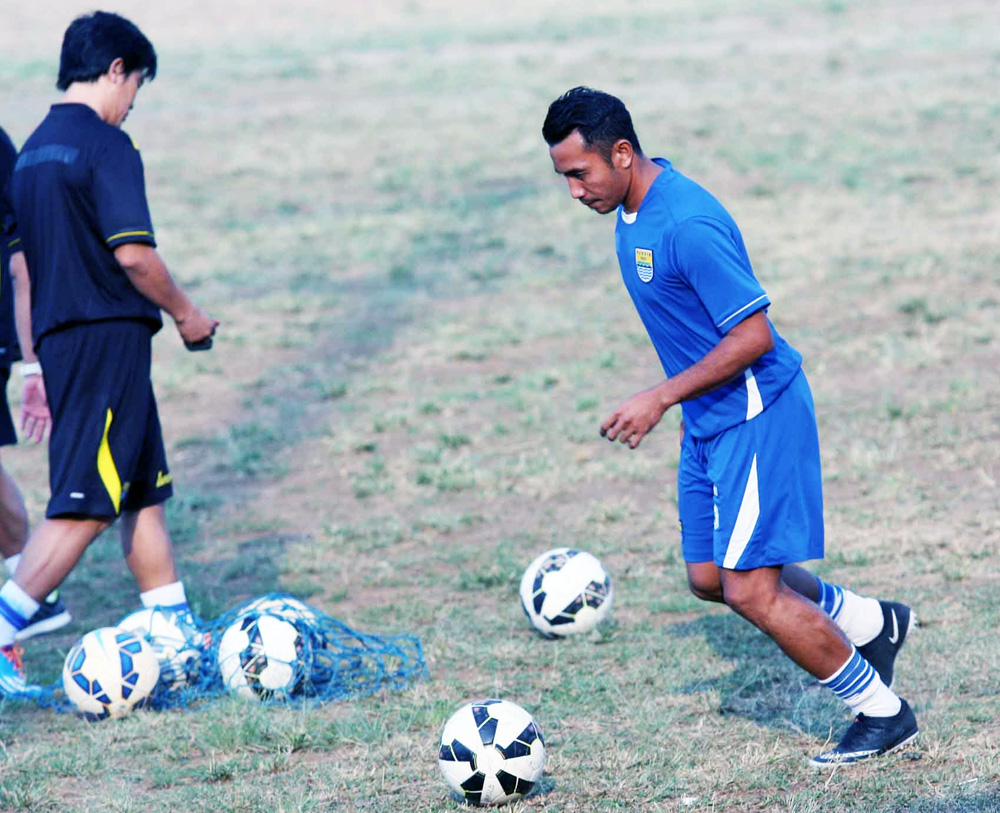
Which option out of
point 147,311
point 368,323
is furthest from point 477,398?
point 147,311

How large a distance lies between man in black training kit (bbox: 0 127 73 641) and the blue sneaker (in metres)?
0.28

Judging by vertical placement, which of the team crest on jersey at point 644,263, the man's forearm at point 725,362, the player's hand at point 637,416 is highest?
the team crest on jersey at point 644,263

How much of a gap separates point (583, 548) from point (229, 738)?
2480 mm

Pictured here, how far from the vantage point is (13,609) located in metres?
5.30

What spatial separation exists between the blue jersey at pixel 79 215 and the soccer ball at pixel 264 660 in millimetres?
1268

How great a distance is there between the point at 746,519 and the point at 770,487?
0.39ft

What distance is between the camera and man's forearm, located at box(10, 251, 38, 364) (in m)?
5.52

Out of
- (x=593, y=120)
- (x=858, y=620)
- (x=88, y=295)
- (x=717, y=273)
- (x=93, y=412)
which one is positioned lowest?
(x=858, y=620)

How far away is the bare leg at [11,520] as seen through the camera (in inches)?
241

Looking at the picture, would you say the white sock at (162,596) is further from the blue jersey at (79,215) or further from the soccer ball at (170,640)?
the blue jersey at (79,215)

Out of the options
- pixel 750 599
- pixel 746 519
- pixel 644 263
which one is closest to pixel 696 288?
pixel 644 263

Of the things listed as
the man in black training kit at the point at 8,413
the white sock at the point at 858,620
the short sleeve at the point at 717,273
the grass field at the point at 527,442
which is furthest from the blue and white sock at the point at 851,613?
the man in black training kit at the point at 8,413

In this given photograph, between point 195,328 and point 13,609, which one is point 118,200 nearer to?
point 195,328

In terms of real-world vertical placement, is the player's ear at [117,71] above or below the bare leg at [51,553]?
above
